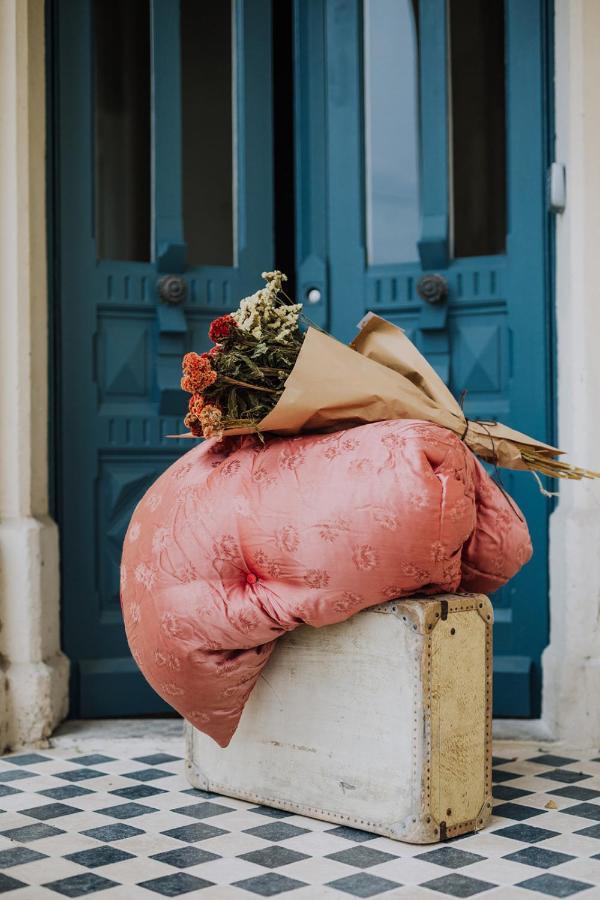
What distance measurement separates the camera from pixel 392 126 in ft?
13.4

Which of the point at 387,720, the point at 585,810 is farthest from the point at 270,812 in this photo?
the point at 585,810

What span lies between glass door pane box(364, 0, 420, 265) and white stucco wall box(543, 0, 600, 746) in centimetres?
58

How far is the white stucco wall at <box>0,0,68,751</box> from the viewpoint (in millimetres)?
3699

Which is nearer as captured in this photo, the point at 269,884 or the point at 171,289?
the point at 269,884

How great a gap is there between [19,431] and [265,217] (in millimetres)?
1203

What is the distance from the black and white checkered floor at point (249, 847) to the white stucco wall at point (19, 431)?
402 mm

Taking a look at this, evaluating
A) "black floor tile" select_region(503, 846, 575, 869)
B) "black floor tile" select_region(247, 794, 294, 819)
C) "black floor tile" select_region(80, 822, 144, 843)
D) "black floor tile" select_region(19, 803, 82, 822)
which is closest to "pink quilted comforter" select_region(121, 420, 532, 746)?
"black floor tile" select_region(247, 794, 294, 819)

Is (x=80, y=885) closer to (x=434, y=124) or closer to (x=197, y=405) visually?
(x=197, y=405)

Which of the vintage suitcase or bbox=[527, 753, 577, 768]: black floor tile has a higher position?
the vintage suitcase

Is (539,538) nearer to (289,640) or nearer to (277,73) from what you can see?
(289,640)

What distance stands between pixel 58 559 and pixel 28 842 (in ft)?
4.53

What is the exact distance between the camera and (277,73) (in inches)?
184

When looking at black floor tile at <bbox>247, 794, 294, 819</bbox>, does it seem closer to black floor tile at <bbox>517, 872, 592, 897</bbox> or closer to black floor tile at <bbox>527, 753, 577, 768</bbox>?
black floor tile at <bbox>517, 872, 592, 897</bbox>

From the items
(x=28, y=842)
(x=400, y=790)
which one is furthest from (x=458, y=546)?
(x=28, y=842)
